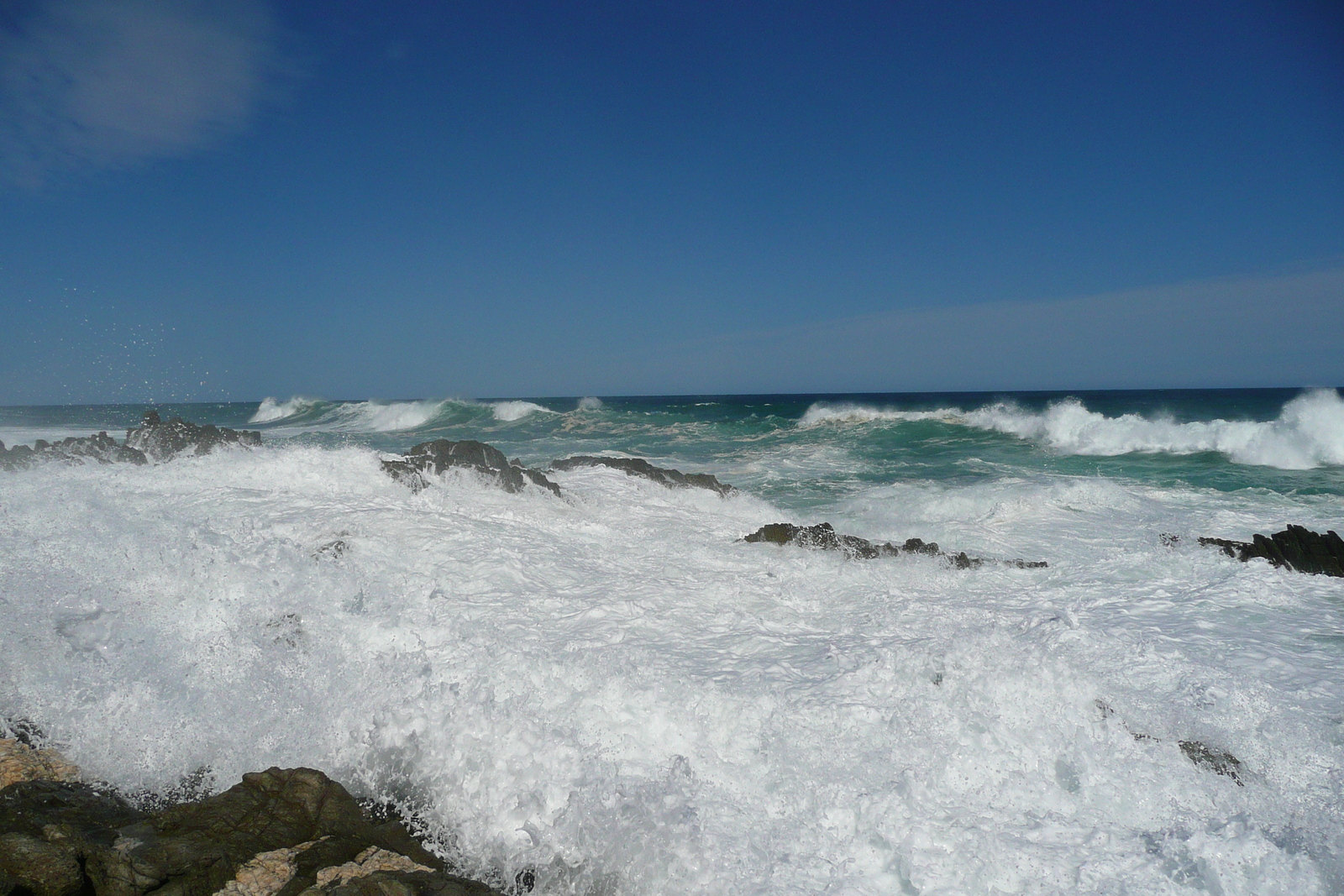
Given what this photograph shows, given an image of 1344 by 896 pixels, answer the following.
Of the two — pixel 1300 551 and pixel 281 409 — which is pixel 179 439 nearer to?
pixel 1300 551

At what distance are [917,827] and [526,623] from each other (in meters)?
3.13

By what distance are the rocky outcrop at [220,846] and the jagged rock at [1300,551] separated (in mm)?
8275

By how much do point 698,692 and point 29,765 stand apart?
366 cm

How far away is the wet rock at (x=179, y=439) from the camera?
963 cm

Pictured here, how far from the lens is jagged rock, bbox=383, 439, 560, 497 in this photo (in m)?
8.88

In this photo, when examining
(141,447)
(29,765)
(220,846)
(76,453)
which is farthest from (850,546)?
(76,453)

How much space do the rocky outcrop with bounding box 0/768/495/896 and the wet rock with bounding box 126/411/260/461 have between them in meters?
7.28

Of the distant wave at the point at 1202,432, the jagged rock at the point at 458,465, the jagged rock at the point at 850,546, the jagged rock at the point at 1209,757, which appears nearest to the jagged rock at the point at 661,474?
the jagged rock at the point at 458,465

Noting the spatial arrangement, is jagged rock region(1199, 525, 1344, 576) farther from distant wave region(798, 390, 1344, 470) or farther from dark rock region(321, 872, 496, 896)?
distant wave region(798, 390, 1344, 470)

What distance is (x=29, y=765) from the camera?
3627mm

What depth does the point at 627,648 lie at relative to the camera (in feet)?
Answer: 16.3

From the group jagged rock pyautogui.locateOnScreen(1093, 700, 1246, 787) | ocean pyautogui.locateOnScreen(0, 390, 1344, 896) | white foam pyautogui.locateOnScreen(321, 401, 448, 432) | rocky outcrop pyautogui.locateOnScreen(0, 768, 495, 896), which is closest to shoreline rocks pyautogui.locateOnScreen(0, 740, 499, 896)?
rocky outcrop pyautogui.locateOnScreen(0, 768, 495, 896)

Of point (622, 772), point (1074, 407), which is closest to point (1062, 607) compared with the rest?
point (622, 772)

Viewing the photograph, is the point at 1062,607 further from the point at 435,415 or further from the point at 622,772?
the point at 435,415
